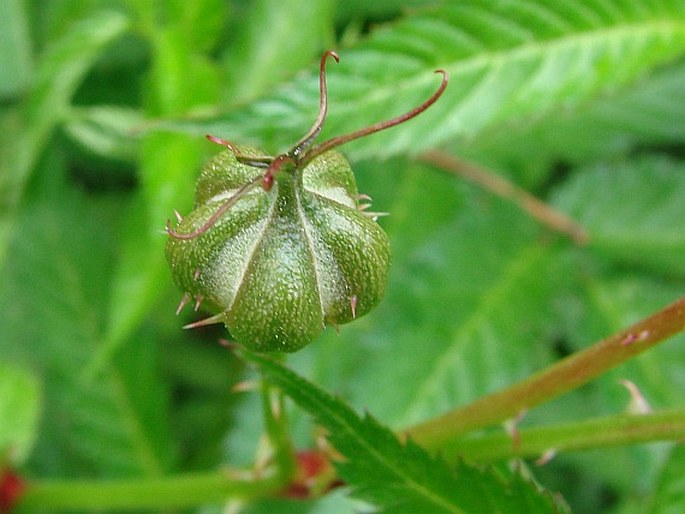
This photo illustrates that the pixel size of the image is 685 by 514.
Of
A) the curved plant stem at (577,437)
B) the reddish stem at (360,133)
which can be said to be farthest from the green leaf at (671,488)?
the reddish stem at (360,133)

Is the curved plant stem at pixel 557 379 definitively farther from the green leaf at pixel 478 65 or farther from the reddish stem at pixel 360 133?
the green leaf at pixel 478 65

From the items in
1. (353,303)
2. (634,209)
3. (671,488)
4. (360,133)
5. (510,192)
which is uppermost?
(510,192)

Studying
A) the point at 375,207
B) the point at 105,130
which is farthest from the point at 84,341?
the point at 375,207

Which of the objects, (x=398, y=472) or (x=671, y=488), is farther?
(x=671, y=488)

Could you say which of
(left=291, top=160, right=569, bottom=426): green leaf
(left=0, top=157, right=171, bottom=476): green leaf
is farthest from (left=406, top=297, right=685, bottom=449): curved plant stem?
(left=0, top=157, right=171, bottom=476): green leaf

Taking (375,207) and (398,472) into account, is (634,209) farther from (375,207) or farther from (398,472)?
(398,472)

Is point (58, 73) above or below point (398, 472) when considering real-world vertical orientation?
above
